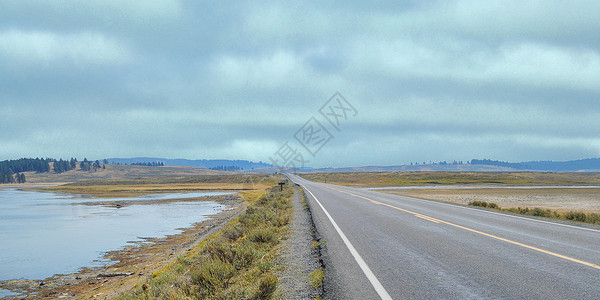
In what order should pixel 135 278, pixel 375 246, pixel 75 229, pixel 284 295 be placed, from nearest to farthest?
pixel 284 295 → pixel 375 246 → pixel 135 278 → pixel 75 229

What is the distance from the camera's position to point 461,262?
7.07 m

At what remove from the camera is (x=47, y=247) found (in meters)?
20.3

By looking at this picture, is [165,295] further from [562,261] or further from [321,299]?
[562,261]

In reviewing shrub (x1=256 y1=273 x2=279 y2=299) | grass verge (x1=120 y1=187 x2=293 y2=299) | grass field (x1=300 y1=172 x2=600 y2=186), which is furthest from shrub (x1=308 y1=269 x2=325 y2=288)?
grass field (x1=300 y1=172 x2=600 y2=186)

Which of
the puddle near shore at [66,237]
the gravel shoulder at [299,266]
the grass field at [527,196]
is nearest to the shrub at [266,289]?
the gravel shoulder at [299,266]

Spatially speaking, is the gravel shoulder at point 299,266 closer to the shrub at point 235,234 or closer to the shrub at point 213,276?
the shrub at point 213,276

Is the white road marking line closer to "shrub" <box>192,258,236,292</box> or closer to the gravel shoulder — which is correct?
the gravel shoulder

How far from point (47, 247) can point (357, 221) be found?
17.9 metres

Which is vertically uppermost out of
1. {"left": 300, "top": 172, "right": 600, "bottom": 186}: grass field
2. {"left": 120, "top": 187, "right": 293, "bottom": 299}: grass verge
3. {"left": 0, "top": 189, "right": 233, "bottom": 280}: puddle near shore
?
{"left": 120, "top": 187, "right": 293, "bottom": 299}: grass verge

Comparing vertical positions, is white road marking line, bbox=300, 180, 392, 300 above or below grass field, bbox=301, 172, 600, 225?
above

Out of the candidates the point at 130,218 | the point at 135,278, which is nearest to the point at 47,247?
the point at 135,278

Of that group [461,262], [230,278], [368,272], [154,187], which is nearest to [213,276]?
[230,278]

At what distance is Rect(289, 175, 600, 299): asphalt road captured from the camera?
532cm

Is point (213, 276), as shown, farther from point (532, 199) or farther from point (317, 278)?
point (532, 199)
